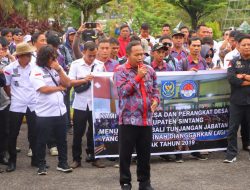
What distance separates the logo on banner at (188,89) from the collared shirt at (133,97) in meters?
2.01

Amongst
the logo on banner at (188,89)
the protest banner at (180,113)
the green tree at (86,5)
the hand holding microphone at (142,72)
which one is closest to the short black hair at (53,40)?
the protest banner at (180,113)

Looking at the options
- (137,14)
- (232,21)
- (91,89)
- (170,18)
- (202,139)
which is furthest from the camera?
(232,21)

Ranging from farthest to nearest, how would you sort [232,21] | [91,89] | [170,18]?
[232,21], [170,18], [91,89]

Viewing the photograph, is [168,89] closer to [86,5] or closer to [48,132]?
[48,132]

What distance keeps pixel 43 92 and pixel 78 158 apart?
4.33 ft

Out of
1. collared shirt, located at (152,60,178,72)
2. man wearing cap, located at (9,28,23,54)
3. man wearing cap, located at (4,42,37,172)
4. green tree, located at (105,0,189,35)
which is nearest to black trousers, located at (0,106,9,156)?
man wearing cap, located at (4,42,37,172)

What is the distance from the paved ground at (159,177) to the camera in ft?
24.9

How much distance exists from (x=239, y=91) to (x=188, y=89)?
80 centimetres

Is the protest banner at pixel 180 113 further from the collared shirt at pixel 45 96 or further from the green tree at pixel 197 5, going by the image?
the green tree at pixel 197 5

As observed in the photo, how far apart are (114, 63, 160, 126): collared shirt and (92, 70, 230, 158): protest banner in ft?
5.43

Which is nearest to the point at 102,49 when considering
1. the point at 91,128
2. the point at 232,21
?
the point at 91,128

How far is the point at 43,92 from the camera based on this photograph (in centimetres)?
799

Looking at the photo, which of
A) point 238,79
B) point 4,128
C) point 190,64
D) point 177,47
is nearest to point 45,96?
point 4,128

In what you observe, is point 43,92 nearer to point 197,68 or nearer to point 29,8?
point 197,68
